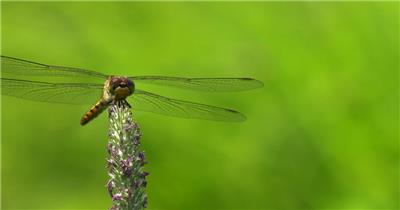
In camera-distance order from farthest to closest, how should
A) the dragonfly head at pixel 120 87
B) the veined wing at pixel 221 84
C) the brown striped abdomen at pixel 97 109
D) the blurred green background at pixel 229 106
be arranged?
1. the blurred green background at pixel 229 106
2. the veined wing at pixel 221 84
3. the brown striped abdomen at pixel 97 109
4. the dragonfly head at pixel 120 87

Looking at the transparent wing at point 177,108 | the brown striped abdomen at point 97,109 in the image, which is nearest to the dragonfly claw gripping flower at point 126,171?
the brown striped abdomen at point 97,109

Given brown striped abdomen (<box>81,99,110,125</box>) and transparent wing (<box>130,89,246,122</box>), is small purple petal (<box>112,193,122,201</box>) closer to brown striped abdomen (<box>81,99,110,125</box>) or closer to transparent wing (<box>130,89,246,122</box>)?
brown striped abdomen (<box>81,99,110,125</box>)

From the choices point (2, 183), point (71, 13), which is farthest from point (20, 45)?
point (2, 183)

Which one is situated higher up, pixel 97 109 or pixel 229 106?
pixel 229 106

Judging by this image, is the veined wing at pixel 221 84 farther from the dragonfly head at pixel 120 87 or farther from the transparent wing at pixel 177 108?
the dragonfly head at pixel 120 87

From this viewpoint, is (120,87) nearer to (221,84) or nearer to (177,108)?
(177,108)

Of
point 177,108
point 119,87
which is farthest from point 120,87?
point 177,108

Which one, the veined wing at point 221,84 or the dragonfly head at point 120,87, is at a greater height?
the veined wing at point 221,84

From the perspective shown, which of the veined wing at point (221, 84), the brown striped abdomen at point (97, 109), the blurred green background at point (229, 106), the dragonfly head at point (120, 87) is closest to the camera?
the dragonfly head at point (120, 87)
